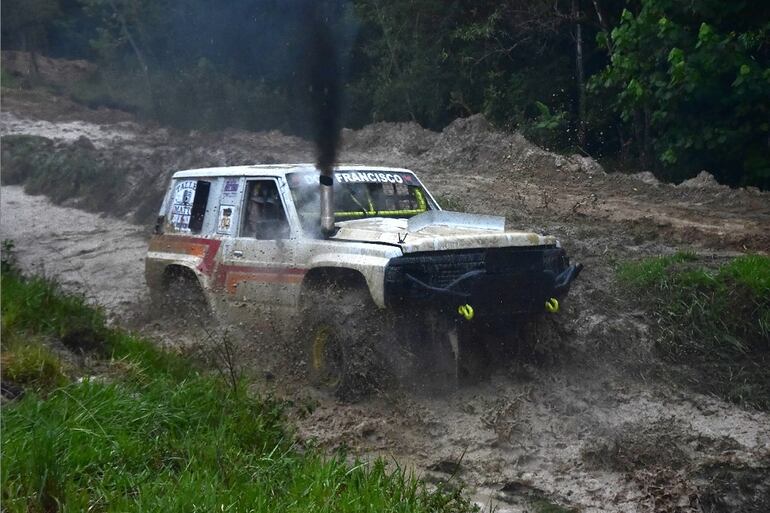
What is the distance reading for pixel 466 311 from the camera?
6.38m

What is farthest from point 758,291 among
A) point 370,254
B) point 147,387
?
point 147,387

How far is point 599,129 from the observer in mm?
15484

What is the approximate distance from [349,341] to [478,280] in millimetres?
1059

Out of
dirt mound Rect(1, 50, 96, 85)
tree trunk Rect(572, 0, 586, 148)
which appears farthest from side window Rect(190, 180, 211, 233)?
dirt mound Rect(1, 50, 96, 85)

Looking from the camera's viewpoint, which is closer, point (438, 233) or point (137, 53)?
point (438, 233)

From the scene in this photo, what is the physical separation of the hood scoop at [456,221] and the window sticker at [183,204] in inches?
95.4

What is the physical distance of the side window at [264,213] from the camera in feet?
24.7

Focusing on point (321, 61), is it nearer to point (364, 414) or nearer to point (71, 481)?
point (364, 414)

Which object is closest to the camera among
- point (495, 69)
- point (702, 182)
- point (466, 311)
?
point (466, 311)

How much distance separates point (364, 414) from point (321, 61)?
4053mm

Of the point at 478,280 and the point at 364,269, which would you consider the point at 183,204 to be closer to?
the point at 364,269

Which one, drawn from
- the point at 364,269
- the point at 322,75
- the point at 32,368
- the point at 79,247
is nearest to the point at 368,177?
the point at 364,269

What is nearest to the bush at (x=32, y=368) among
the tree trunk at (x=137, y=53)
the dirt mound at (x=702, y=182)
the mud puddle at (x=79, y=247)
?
the mud puddle at (x=79, y=247)

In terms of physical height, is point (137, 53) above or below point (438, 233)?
above
